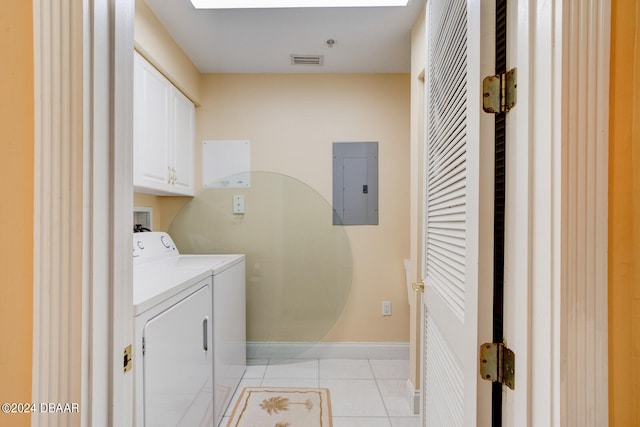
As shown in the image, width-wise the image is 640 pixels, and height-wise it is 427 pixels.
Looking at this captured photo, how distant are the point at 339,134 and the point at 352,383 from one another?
2.01 metres

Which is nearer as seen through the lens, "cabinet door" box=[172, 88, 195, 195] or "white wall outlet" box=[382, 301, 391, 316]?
"cabinet door" box=[172, 88, 195, 195]

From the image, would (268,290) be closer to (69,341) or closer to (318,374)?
(318,374)

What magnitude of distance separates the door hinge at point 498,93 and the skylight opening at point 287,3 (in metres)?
1.38

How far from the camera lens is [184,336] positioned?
1333 millimetres

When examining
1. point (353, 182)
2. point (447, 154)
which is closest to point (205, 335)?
point (447, 154)

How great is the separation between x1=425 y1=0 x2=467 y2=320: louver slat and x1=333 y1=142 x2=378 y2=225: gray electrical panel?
1282 millimetres

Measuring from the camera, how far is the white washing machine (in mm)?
1051

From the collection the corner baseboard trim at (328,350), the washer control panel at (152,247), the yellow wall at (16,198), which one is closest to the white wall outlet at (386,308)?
the corner baseboard trim at (328,350)

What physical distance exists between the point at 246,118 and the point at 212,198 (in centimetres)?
76

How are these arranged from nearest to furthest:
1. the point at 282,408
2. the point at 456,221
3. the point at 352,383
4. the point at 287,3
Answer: the point at 456,221 < the point at 287,3 < the point at 282,408 < the point at 352,383

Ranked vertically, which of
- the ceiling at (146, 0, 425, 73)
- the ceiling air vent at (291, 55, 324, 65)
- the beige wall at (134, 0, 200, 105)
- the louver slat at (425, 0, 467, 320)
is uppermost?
the ceiling at (146, 0, 425, 73)

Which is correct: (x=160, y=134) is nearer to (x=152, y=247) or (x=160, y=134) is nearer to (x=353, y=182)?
(x=152, y=247)

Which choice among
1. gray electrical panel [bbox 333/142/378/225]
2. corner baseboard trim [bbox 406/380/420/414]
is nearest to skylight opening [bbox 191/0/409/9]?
gray electrical panel [bbox 333/142/378/225]

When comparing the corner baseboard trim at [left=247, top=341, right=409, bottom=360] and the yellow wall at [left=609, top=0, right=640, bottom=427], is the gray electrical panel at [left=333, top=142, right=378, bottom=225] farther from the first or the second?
the yellow wall at [left=609, top=0, right=640, bottom=427]
